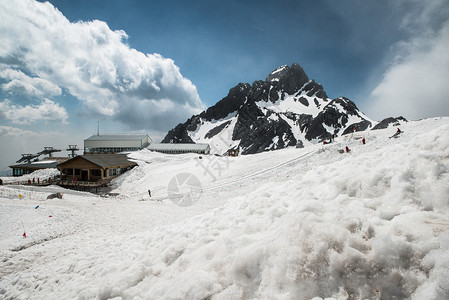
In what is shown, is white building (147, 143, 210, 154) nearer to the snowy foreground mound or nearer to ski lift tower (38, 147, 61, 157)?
ski lift tower (38, 147, 61, 157)

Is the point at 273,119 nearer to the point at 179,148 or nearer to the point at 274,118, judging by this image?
the point at 274,118

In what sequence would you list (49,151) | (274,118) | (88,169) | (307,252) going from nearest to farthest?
(307,252) → (88,169) → (49,151) → (274,118)

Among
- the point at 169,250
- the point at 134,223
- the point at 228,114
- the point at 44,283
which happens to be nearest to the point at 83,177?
the point at 134,223

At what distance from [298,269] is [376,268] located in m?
0.95

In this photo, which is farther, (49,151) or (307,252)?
(49,151)

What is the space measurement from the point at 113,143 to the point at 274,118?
371ft

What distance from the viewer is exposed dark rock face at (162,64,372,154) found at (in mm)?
126250

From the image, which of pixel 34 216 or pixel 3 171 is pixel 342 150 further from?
pixel 3 171

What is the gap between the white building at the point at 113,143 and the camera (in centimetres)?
6869

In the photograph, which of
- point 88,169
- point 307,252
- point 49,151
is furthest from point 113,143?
point 307,252

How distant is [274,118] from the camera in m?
145

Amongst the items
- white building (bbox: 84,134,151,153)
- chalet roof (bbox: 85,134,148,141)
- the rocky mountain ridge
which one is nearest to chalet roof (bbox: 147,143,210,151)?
white building (bbox: 84,134,151,153)

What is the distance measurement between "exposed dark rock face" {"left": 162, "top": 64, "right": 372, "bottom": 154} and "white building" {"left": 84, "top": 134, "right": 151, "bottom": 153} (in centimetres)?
6682

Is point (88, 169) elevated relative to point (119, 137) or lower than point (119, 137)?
lower
